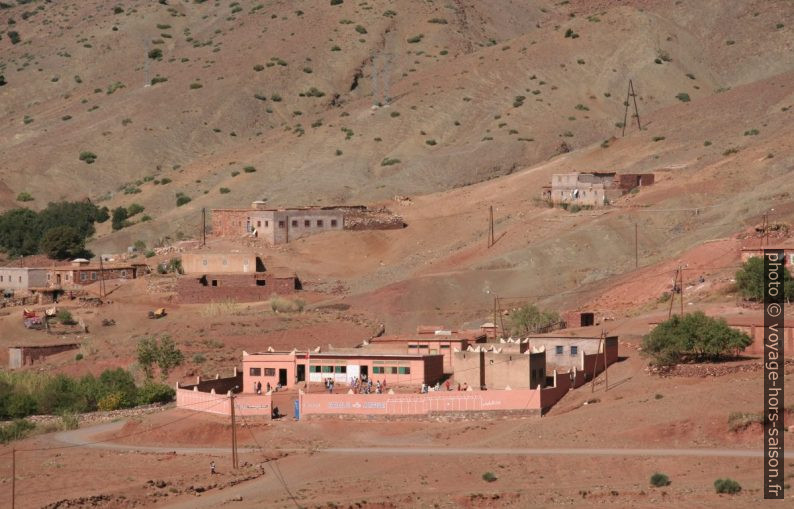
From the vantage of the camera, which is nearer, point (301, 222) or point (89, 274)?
point (89, 274)

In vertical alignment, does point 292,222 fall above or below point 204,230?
above

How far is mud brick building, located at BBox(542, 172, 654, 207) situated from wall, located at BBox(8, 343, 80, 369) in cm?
2992

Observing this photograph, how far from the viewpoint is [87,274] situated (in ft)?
296

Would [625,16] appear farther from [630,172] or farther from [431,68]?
[630,172]

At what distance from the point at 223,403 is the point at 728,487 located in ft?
62.5

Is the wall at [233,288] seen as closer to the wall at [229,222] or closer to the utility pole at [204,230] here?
the utility pole at [204,230]

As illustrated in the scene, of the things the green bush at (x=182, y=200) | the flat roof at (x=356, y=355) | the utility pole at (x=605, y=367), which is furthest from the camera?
the green bush at (x=182, y=200)

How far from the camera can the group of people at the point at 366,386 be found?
2307 inches

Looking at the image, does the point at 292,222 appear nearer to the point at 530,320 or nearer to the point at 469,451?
the point at 530,320

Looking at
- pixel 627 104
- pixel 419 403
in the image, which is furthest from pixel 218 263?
pixel 627 104

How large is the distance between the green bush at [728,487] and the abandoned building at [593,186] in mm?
49189

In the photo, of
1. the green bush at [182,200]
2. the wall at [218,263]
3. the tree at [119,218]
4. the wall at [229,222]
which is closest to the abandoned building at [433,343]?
the wall at [218,263]

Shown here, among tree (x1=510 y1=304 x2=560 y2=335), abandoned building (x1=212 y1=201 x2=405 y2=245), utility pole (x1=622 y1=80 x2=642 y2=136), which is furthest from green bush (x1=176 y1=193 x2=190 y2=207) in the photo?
tree (x1=510 y1=304 x2=560 y2=335)

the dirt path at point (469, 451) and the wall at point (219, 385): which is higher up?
the wall at point (219, 385)
